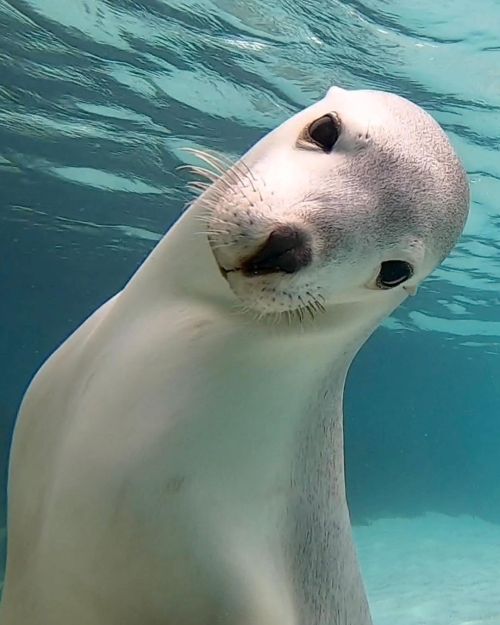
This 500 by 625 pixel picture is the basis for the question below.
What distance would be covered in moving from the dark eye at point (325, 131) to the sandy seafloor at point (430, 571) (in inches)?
489

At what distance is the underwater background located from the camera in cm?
1062

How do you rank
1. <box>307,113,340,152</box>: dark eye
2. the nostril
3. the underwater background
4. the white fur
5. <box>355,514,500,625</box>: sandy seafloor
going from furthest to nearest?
<box>355,514,500,625</box>: sandy seafloor
the underwater background
<box>307,113,340,152</box>: dark eye
the white fur
the nostril

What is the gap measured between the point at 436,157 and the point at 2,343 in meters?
31.4

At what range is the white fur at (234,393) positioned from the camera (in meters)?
2.04

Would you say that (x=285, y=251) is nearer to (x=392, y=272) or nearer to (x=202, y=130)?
(x=392, y=272)

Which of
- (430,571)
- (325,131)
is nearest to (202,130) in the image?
(325,131)

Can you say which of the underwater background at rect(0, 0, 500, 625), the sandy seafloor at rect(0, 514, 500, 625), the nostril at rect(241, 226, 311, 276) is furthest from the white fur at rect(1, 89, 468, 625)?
the sandy seafloor at rect(0, 514, 500, 625)

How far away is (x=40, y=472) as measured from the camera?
96.5 inches

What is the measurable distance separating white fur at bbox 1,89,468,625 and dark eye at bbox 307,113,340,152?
1.2 inches

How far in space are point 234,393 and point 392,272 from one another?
0.52 m

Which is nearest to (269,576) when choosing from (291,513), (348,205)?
(291,513)

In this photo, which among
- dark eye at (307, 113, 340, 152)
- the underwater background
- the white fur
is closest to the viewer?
the white fur

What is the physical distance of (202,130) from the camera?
1388 centimetres

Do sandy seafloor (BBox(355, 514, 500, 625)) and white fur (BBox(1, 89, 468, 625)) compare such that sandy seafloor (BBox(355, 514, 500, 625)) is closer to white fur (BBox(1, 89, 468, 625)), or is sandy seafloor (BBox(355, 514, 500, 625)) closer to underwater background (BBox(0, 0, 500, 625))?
underwater background (BBox(0, 0, 500, 625))
